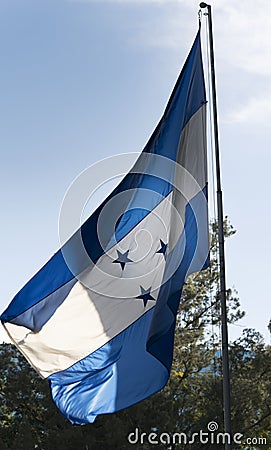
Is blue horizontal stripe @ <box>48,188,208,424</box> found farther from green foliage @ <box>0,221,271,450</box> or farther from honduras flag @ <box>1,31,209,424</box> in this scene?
green foliage @ <box>0,221,271,450</box>

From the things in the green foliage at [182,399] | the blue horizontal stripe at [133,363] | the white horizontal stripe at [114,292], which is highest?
the green foliage at [182,399]

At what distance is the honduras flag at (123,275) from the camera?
6.03 meters

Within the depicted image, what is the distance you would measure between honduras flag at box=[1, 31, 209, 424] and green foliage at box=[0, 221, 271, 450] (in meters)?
8.55

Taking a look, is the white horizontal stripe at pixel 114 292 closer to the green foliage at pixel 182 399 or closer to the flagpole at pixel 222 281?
the flagpole at pixel 222 281

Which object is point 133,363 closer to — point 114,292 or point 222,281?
point 114,292

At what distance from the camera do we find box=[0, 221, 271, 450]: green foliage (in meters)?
14.9

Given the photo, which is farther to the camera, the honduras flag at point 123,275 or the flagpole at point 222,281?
the honduras flag at point 123,275

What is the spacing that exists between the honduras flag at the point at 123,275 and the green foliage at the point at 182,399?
8.55 m

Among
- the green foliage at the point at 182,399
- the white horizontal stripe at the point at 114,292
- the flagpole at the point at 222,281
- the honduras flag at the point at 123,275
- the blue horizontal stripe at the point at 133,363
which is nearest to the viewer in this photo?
the blue horizontal stripe at the point at 133,363

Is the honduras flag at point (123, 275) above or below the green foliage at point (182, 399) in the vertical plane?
below

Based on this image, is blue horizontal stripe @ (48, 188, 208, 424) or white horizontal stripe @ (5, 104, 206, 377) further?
white horizontal stripe @ (5, 104, 206, 377)

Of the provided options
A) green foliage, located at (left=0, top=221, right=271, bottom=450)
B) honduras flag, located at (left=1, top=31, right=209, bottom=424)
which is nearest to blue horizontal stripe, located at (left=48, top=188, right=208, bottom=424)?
honduras flag, located at (left=1, top=31, right=209, bottom=424)

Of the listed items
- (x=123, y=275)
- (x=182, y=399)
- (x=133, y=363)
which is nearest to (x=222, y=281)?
(x=133, y=363)

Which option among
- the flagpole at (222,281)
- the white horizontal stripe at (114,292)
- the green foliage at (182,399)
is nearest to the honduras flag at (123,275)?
the white horizontal stripe at (114,292)
